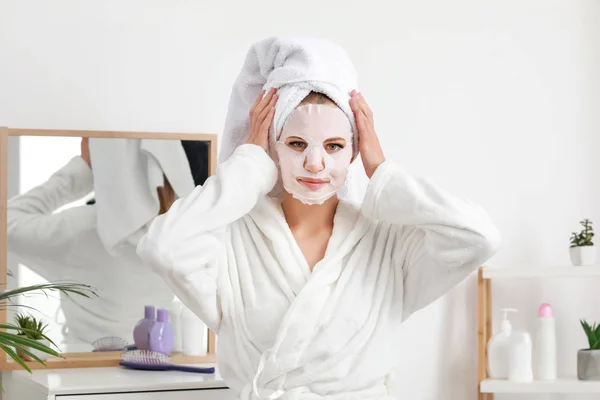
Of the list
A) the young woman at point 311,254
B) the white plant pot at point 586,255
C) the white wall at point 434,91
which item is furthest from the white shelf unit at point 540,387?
the young woman at point 311,254

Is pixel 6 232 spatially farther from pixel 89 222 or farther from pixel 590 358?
pixel 590 358

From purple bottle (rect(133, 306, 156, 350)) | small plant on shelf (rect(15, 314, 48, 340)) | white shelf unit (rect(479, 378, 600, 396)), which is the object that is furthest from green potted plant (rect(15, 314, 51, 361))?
white shelf unit (rect(479, 378, 600, 396))

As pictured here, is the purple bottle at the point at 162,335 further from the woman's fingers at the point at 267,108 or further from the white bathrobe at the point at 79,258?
the woman's fingers at the point at 267,108

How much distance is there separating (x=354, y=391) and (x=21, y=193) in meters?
1.16

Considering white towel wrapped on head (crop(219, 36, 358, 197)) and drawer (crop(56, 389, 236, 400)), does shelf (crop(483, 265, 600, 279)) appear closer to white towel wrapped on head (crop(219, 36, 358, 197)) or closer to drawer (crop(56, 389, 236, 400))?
drawer (crop(56, 389, 236, 400))

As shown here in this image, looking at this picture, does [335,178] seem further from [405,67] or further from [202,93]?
[405,67]

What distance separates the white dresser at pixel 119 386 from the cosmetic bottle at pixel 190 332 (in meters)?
0.20

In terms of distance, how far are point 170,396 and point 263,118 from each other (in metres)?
0.72

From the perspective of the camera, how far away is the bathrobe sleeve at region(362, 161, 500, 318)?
160 cm

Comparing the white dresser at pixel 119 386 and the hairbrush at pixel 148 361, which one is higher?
the hairbrush at pixel 148 361

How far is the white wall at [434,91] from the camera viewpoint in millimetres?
2480

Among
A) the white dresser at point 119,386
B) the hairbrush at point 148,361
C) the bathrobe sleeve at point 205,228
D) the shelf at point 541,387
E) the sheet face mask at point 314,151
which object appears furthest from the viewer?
the shelf at point 541,387

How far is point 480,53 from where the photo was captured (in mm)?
2846

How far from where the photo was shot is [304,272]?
1679 mm
